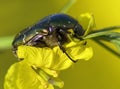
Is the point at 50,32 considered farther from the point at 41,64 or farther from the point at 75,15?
the point at 75,15

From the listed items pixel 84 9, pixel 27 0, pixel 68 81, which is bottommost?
pixel 68 81

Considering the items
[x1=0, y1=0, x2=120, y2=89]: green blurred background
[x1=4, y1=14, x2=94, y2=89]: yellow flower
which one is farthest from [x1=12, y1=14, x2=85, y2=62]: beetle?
[x1=0, y1=0, x2=120, y2=89]: green blurred background

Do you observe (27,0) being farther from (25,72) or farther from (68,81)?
(25,72)

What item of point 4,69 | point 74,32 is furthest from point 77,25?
point 4,69

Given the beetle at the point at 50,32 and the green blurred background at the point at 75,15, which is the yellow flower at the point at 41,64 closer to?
the beetle at the point at 50,32

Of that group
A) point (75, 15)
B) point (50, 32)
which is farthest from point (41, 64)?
point (75, 15)

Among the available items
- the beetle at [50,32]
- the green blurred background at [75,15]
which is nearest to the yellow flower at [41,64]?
the beetle at [50,32]
